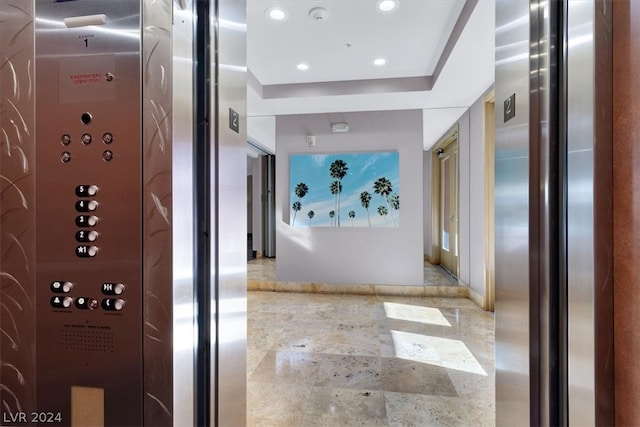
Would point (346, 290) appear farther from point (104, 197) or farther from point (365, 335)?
point (104, 197)

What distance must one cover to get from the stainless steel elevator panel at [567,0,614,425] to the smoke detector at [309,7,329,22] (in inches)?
81.4

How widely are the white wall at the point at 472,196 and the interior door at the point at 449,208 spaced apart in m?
0.49

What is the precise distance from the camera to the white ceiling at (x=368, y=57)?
2.32m

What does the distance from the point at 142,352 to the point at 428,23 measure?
9.96 feet

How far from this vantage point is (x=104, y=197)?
2.50 feet

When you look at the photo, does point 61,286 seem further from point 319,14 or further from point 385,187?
point 385,187

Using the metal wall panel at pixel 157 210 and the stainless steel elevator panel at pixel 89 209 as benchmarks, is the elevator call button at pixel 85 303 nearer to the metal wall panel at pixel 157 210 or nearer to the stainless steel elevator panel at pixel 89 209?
the stainless steel elevator panel at pixel 89 209

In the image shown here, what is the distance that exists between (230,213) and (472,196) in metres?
3.88

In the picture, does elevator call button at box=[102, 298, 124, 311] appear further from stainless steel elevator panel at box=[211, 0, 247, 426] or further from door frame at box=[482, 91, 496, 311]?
door frame at box=[482, 91, 496, 311]

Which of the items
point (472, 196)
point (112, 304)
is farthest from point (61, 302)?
point (472, 196)

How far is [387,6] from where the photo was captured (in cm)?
227

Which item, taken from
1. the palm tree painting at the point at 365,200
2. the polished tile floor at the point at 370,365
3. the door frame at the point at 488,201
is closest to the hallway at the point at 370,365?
the polished tile floor at the point at 370,365

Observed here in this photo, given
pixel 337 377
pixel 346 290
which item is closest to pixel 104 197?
pixel 337 377

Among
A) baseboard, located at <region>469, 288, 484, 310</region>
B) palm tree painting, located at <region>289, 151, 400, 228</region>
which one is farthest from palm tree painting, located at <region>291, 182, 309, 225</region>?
baseboard, located at <region>469, 288, 484, 310</region>
